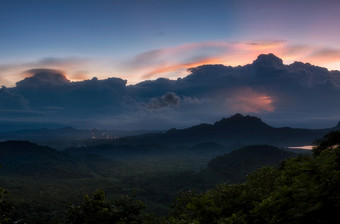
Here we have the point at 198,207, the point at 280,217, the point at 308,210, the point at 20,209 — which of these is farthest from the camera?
the point at 20,209

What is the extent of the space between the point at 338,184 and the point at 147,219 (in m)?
31.6

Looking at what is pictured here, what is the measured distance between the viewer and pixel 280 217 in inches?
503

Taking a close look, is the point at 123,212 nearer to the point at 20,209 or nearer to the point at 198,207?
the point at 198,207

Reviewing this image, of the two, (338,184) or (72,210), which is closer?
(338,184)

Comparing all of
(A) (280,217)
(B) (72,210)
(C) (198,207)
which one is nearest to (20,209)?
(B) (72,210)

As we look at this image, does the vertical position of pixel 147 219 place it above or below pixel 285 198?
below

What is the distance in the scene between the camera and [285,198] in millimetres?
13117

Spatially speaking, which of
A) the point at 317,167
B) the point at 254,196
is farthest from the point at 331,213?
the point at 254,196

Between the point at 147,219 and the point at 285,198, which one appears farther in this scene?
the point at 147,219

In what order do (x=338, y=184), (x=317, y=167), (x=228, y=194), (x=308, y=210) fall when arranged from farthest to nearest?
(x=228, y=194)
(x=317, y=167)
(x=338, y=184)
(x=308, y=210)

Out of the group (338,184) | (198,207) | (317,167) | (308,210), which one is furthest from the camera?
(198,207)

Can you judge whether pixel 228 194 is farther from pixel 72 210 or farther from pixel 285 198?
pixel 285 198

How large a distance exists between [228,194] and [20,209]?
651 feet

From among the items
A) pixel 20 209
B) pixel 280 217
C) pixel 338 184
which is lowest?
pixel 20 209
